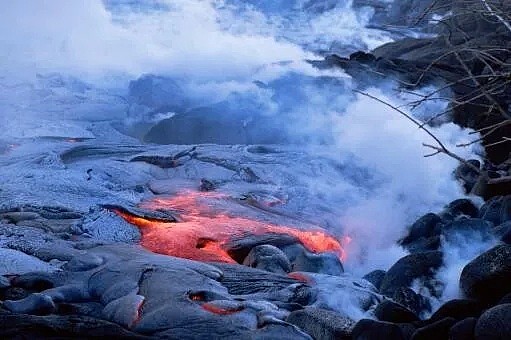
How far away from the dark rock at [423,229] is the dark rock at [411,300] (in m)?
2.04

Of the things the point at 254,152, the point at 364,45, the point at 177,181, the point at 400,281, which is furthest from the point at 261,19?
the point at 400,281

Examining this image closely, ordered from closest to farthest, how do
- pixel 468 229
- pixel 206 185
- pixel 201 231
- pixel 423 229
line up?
1. pixel 468 229
2. pixel 201 231
3. pixel 423 229
4. pixel 206 185

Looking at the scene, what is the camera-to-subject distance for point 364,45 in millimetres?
23547

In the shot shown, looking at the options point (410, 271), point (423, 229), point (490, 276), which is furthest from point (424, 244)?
point (490, 276)

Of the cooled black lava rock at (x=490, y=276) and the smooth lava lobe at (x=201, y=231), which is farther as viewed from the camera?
the smooth lava lobe at (x=201, y=231)

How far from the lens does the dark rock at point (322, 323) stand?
4.49 meters

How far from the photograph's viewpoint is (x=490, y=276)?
4.86 meters

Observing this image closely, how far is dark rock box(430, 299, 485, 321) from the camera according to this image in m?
4.54

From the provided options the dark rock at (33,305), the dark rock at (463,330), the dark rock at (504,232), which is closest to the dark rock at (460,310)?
the dark rock at (463,330)

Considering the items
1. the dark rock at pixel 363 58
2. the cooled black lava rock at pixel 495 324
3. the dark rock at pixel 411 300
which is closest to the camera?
the cooled black lava rock at pixel 495 324

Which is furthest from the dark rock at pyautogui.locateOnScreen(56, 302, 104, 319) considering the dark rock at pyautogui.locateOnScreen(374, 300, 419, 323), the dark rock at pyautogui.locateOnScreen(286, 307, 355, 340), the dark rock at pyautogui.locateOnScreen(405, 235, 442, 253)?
the dark rock at pyautogui.locateOnScreen(405, 235, 442, 253)

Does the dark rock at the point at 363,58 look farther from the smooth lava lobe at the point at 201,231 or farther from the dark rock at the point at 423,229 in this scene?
the dark rock at the point at 423,229

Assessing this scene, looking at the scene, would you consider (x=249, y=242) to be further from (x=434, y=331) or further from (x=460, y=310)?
(x=434, y=331)

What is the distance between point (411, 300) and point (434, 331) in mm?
1244
